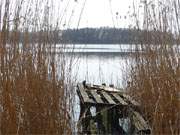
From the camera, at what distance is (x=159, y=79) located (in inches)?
135

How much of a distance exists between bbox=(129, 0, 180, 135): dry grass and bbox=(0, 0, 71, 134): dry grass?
713mm

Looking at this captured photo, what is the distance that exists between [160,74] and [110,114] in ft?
5.29

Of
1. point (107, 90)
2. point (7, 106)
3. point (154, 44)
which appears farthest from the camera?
point (107, 90)

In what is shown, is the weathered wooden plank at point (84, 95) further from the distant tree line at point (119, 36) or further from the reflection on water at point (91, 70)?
the distant tree line at point (119, 36)

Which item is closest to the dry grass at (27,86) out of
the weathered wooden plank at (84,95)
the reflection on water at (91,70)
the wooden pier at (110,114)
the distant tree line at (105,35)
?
the distant tree line at (105,35)

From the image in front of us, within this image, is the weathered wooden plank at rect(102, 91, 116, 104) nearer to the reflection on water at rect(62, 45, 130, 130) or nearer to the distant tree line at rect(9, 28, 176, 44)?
the reflection on water at rect(62, 45, 130, 130)

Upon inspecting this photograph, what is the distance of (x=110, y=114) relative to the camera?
16.1 feet

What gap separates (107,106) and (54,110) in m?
2.01

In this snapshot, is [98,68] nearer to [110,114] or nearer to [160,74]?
[110,114]

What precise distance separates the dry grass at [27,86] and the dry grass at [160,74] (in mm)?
713

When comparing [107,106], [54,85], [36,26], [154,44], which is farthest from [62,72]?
[107,106]

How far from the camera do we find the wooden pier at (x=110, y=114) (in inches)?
165

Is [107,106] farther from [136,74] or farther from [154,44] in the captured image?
[154,44]

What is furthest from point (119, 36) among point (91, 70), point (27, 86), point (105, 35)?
point (91, 70)
